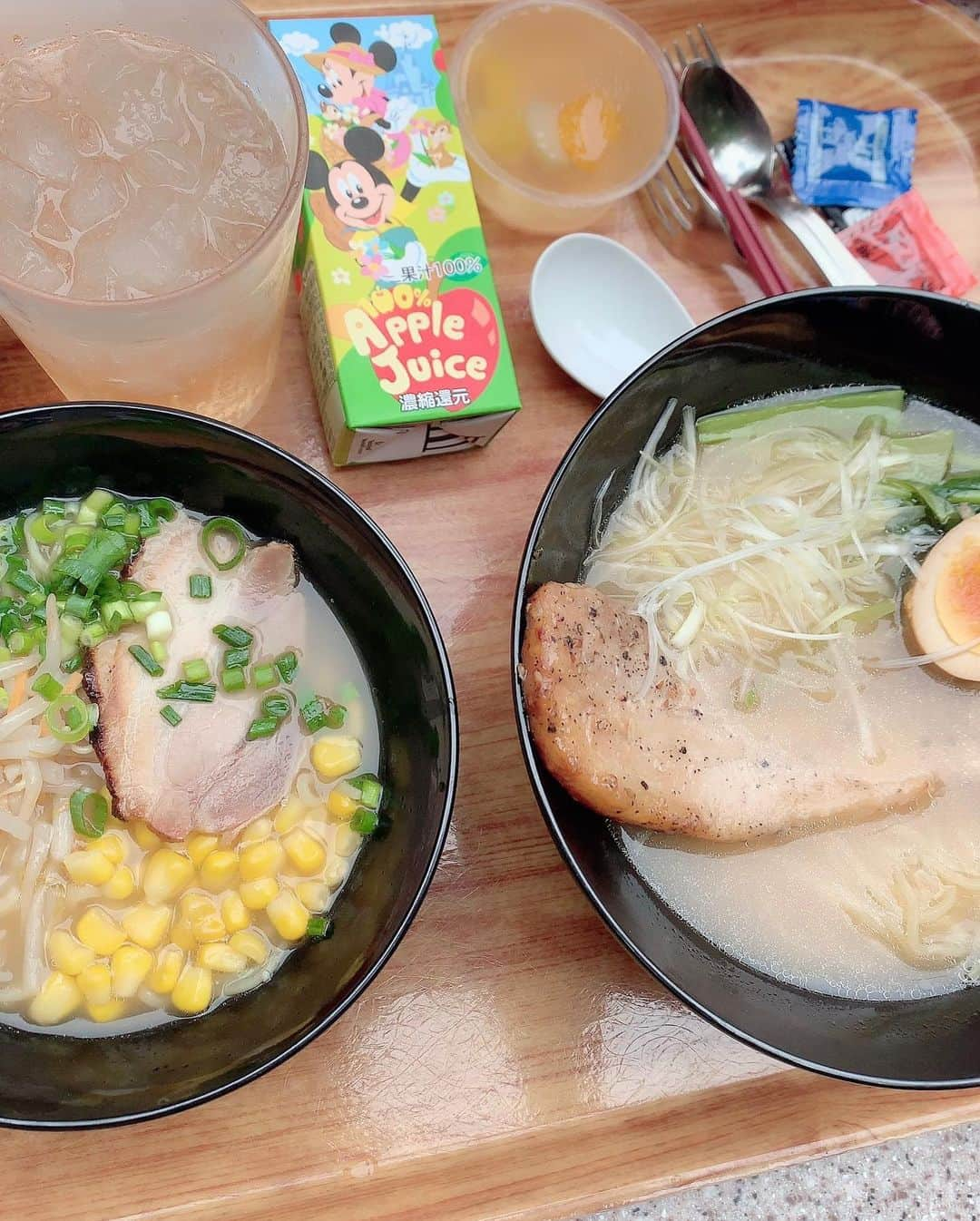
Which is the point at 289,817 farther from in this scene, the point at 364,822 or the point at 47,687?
the point at 47,687

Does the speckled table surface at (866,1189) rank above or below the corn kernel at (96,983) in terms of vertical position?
below

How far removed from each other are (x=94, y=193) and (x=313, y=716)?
32.0 inches

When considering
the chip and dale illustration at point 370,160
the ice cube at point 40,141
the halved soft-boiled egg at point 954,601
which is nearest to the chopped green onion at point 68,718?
the ice cube at point 40,141

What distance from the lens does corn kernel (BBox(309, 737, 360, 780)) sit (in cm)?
153

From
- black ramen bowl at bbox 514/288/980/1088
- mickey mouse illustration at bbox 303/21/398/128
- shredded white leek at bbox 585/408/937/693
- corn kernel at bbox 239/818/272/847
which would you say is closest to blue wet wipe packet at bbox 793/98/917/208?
black ramen bowl at bbox 514/288/980/1088

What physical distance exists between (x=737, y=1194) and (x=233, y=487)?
1.70 metres

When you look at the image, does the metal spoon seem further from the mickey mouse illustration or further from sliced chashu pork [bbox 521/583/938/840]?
sliced chashu pork [bbox 521/583/938/840]

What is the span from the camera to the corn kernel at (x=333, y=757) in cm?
153

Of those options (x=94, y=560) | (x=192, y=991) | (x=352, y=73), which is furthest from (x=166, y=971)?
(x=352, y=73)

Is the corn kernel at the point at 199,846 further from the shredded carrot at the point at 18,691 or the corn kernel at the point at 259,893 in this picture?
the shredded carrot at the point at 18,691

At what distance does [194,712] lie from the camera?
156 centimetres

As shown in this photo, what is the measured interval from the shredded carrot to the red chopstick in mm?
1483

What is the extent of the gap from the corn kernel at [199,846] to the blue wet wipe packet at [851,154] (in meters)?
1.67

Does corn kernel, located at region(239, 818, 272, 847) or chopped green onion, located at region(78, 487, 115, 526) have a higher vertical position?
chopped green onion, located at region(78, 487, 115, 526)
